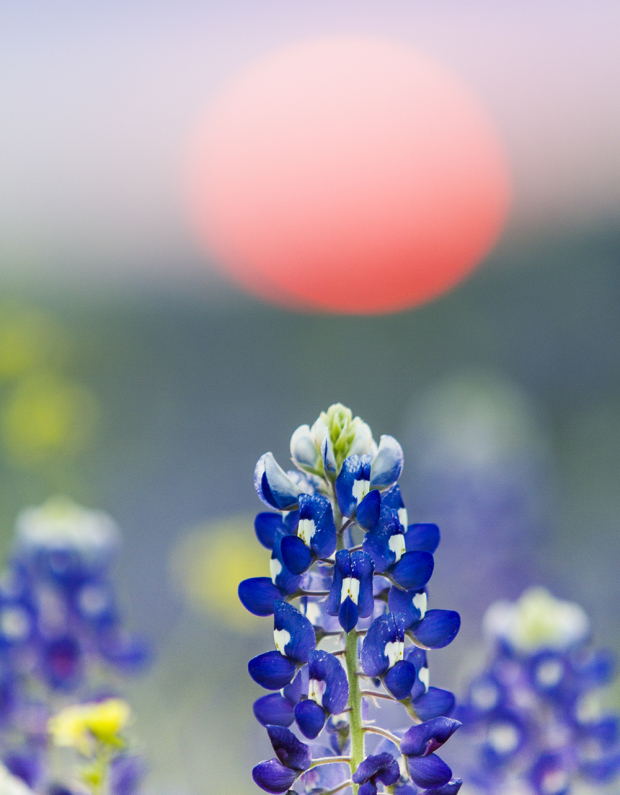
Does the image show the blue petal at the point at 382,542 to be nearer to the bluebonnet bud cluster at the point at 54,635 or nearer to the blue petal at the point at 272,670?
the blue petal at the point at 272,670

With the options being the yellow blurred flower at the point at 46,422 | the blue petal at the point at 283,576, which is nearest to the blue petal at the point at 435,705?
the blue petal at the point at 283,576

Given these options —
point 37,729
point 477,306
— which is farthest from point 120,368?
point 37,729

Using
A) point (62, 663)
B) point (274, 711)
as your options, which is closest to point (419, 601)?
point (274, 711)

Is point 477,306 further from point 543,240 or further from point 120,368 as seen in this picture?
point 120,368

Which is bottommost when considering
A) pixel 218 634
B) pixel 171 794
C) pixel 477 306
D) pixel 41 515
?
pixel 171 794

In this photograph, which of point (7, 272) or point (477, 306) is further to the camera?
point (477, 306)

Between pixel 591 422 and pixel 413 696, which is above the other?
pixel 591 422

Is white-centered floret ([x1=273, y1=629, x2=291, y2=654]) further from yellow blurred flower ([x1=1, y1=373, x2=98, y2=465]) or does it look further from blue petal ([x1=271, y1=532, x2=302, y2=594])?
yellow blurred flower ([x1=1, y1=373, x2=98, y2=465])
